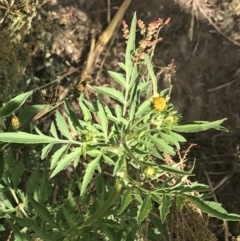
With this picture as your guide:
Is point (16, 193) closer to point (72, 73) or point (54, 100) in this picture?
point (54, 100)

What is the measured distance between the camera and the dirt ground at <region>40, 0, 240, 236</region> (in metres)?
2.78

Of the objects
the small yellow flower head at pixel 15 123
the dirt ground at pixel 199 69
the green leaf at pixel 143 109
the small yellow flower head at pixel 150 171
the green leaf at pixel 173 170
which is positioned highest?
the small yellow flower head at pixel 15 123

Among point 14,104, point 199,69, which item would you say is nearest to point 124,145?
point 14,104

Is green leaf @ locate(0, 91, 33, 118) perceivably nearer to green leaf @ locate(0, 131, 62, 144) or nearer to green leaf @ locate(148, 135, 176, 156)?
green leaf @ locate(0, 131, 62, 144)

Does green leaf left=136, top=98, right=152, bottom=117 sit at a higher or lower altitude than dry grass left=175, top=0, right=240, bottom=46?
higher

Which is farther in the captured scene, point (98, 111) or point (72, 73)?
point (72, 73)

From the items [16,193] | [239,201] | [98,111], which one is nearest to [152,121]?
[98,111]

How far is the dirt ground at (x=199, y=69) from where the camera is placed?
9.11 feet

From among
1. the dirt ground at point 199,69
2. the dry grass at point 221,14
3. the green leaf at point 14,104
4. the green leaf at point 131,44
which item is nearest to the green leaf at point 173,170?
the green leaf at point 131,44

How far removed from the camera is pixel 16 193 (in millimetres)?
1984

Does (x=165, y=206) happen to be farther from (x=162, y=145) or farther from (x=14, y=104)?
(x=14, y=104)

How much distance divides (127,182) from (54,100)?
36 centimetres

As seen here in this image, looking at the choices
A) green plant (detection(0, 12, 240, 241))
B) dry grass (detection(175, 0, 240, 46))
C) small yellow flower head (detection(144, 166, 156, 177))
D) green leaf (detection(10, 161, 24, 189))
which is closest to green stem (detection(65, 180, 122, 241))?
green plant (detection(0, 12, 240, 241))

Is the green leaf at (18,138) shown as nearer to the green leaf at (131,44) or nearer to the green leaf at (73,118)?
the green leaf at (73,118)
